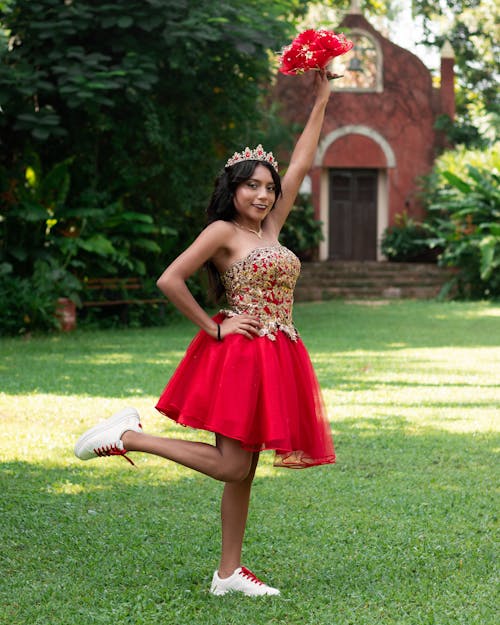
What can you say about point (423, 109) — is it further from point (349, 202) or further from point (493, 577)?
point (493, 577)

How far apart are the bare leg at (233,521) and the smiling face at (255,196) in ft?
2.85

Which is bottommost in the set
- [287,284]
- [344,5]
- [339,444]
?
[339,444]

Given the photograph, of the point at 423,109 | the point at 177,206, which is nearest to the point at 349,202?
the point at 423,109

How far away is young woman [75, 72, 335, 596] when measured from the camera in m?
3.59

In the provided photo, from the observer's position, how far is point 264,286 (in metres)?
3.75

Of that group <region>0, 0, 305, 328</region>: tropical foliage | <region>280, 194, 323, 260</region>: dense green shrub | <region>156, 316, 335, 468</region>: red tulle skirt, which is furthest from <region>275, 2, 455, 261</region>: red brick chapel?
<region>156, 316, 335, 468</region>: red tulle skirt

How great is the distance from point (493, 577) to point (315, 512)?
120cm

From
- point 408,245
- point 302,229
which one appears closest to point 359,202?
point 408,245

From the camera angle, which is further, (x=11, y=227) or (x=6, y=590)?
(x=11, y=227)

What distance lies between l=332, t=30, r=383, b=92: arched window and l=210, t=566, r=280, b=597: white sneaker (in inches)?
902

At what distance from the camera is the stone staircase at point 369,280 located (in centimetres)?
2223

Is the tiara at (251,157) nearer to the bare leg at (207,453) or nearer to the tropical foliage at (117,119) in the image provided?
the bare leg at (207,453)

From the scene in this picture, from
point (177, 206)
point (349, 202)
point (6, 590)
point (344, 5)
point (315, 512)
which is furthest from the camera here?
point (344, 5)

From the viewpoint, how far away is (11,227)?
14688mm
